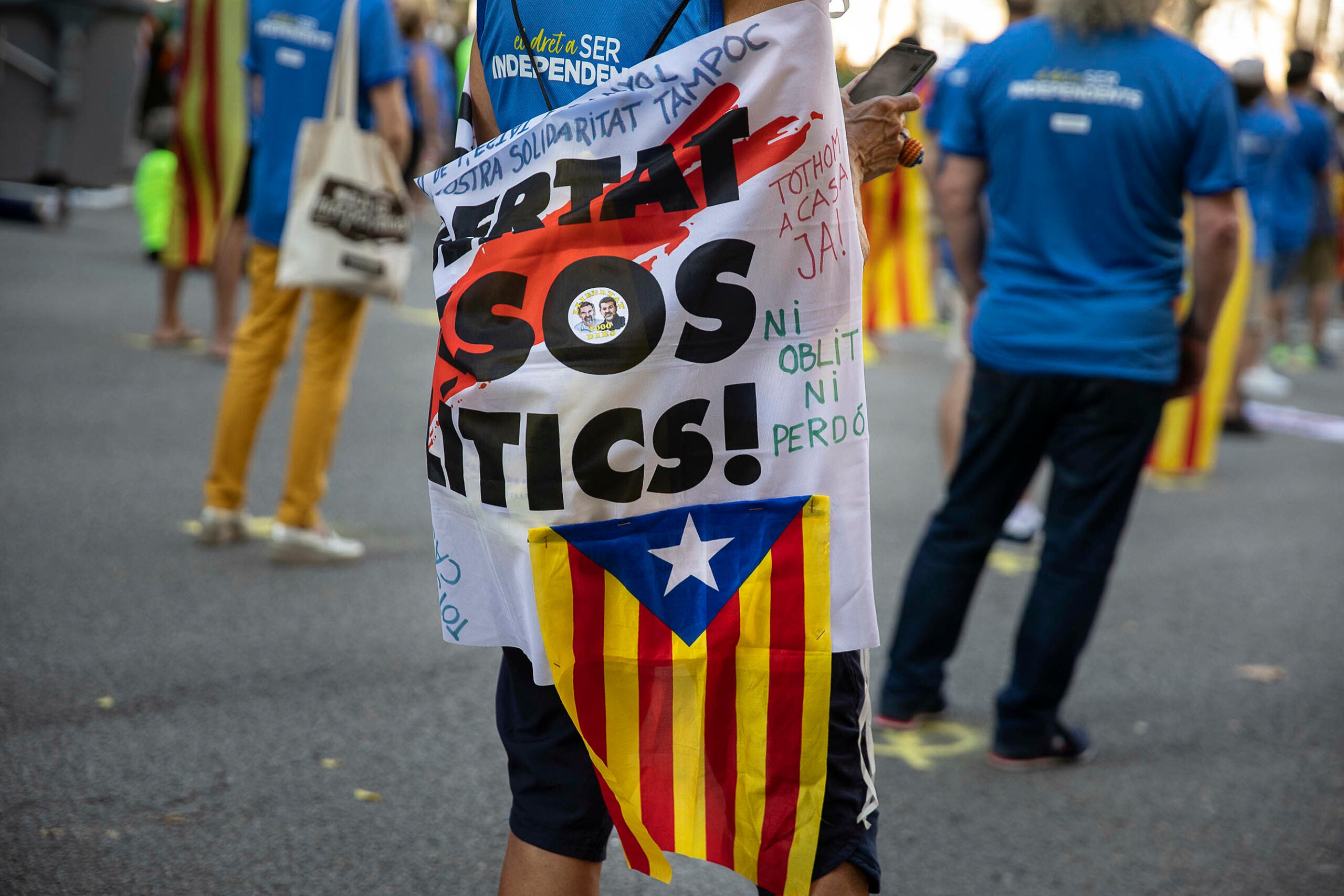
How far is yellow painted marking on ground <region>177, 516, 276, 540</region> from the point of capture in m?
4.41

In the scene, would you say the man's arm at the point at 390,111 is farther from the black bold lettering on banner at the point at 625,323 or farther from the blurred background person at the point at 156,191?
the blurred background person at the point at 156,191

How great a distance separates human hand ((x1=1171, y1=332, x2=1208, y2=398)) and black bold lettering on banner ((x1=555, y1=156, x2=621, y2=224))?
2.07m

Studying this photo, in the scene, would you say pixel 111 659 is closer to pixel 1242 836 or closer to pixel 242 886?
pixel 242 886

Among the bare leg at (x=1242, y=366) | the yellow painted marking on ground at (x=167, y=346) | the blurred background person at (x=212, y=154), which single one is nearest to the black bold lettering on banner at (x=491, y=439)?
the blurred background person at (x=212, y=154)

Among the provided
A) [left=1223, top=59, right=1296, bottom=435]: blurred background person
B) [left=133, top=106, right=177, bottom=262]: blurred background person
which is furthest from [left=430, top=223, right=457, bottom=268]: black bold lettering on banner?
[left=133, top=106, right=177, bottom=262]: blurred background person

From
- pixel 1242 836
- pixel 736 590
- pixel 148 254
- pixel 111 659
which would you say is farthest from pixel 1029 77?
pixel 148 254

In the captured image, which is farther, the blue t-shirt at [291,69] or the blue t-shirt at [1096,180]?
the blue t-shirt at [291,69]

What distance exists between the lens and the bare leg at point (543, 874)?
1661 mm

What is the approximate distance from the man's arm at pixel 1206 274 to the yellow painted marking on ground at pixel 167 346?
5.66m

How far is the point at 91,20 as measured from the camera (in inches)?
145

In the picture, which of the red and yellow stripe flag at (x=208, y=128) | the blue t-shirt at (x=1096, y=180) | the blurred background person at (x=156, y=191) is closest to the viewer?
the blue t-shirt at (x=1096, y=180)

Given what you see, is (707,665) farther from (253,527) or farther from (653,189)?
(253,527)

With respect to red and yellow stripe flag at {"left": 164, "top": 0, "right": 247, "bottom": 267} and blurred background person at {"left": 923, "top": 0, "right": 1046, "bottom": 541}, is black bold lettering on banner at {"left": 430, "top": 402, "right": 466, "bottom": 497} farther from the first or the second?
red and yellow stripe flag at {"left": 164, "top": 0, "right": 247, "bottom": 267}

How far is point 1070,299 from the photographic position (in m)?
3.05
